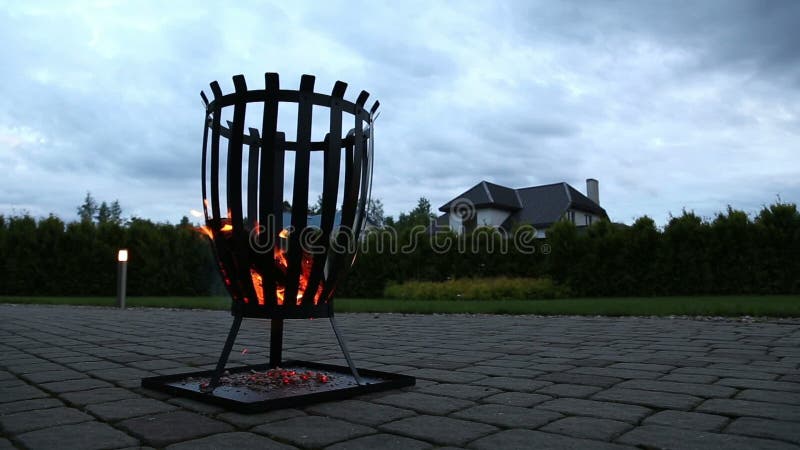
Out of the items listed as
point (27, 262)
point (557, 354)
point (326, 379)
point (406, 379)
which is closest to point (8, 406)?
point (326, 379)

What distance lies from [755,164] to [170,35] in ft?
42.9

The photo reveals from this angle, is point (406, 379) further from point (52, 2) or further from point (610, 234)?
point (610, 234)

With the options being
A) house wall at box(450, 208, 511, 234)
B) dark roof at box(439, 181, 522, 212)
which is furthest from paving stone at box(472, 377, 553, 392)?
dark roof at box(439, 181, 522, 212)

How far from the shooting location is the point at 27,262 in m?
17.4

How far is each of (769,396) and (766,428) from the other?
0.65 meters

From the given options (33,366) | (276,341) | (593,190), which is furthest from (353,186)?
(593,190)

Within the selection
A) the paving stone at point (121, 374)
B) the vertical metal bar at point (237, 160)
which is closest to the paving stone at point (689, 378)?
the vertical metal bar at point (237, 160)

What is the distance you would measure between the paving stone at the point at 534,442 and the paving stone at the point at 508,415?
133mm

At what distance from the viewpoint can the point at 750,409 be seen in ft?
7.26

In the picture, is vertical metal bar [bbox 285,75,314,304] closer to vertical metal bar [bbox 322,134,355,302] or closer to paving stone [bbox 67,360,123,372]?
vertical metal bar [bbox 322,134,355,302]

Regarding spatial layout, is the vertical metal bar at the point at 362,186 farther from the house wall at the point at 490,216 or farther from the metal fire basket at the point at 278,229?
the house wall at the point at 490,216

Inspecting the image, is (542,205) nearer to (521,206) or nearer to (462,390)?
(521,206)

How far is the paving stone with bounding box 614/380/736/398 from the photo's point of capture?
2535 millimetres

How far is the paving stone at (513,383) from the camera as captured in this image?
2.75m
